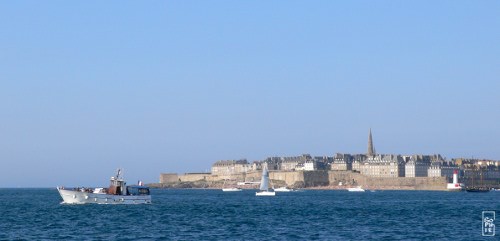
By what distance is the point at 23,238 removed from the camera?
44.8 metres

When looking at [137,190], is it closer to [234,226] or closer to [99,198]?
[99,198]

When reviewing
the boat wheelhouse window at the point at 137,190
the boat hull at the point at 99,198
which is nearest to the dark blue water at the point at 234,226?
the boat hull at the point at 99,198

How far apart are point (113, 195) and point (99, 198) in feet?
4.62

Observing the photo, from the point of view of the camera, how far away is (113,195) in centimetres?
7900

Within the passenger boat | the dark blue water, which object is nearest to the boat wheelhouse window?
the passenger boat

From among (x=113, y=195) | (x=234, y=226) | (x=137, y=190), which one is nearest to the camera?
(x=234, y=226)

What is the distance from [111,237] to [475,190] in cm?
14326

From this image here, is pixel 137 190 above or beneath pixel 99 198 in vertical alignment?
above

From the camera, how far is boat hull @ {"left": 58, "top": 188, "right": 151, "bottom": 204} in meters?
79.3

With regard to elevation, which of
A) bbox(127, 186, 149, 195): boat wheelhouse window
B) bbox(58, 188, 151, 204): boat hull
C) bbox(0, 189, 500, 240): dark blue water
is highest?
bbox(127, 186, 149, 195): boat wheelhouse window

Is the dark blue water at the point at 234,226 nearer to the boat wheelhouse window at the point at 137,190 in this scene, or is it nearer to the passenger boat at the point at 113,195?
the passenger boat at the point at 113,195

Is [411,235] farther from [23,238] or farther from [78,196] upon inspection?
[78,196]

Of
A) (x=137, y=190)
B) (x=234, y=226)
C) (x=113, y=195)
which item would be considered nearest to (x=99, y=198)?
(x=113, y=195)

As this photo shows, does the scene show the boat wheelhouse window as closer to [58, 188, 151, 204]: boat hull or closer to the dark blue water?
[58, 188, 151, 204]: boat hull
